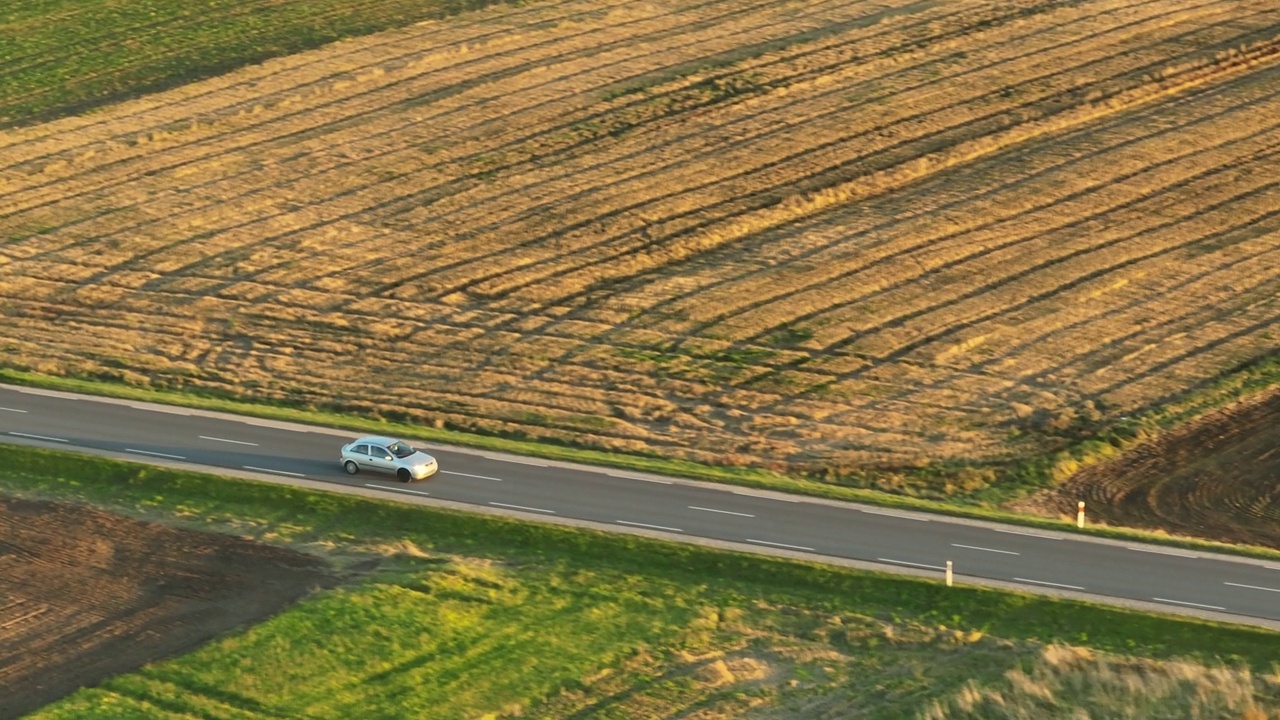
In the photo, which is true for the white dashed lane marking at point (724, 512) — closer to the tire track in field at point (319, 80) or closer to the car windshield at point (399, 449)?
the car windshield at point (399, 449)

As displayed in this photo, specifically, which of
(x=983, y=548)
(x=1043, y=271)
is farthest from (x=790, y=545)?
(x=1043, y=271)

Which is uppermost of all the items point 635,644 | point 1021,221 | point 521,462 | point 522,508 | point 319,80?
point 319,80

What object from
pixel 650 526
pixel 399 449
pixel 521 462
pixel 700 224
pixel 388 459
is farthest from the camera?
pixel 700 224

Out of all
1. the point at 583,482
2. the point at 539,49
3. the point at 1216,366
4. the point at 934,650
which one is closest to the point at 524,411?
the point at 583,482

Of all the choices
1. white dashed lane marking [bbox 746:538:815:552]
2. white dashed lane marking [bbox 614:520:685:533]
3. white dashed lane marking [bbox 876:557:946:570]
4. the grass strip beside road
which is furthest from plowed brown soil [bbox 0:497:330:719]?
white dashed lane marking [bbox 876:557:946:570]

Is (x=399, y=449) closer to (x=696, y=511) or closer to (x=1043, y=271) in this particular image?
(x=696, y=511)

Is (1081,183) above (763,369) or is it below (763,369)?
above

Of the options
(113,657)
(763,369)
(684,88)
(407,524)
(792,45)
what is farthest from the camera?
(792,45)

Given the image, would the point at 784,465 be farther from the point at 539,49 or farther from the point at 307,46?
the point at 307,46
